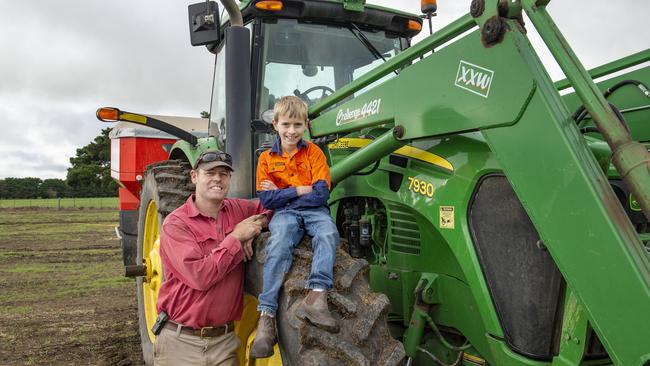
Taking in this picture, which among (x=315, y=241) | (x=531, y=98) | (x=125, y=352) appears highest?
(x=531, y=98)

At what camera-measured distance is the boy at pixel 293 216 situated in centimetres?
226

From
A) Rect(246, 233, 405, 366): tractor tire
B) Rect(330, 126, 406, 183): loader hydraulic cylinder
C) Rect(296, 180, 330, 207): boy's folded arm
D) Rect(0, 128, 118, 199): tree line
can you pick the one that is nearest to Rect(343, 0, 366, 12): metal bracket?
Rect(330, 126, 406, 183): loader hydraulic cylinder

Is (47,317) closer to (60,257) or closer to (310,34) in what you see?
(310,34)

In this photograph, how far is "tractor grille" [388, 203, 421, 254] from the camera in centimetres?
285

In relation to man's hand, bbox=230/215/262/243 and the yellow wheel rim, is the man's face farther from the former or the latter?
the yellow wheel rim

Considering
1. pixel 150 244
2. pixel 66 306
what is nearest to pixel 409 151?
pixel 150 244

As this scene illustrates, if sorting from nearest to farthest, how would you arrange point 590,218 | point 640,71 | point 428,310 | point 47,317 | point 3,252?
point 590,218 → point 428,310 → point 640,71 → point 47,317 → point 3,252

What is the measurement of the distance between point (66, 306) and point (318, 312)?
5431 mm

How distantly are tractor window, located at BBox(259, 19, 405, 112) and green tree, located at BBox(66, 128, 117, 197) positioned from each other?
39263mm

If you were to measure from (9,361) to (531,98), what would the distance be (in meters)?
4.61

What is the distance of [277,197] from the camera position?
2.62 metres

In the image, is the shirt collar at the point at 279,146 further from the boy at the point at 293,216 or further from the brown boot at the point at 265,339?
Answer: the brown boot at the point at 265,339

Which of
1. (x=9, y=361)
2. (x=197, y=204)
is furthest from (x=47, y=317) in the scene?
(x=197, y=204)

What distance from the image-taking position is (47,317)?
6094mm
